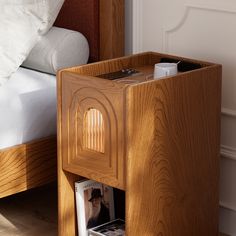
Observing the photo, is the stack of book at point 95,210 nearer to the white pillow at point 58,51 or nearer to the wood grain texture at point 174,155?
the wood grain texture at point 174,155

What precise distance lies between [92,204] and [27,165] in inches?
10.5

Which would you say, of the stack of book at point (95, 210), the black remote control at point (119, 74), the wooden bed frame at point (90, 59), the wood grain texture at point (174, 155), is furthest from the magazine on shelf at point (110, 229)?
the black remote control at point (119, 74)

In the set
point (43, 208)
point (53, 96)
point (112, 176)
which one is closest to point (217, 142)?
point (112, 176)

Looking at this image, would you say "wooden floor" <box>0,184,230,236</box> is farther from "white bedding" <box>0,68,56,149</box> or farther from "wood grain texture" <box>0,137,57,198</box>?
"white bedding" <box>0,68,56,149</box>

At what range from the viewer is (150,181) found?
217 centimetres

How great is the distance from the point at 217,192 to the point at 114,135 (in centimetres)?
49

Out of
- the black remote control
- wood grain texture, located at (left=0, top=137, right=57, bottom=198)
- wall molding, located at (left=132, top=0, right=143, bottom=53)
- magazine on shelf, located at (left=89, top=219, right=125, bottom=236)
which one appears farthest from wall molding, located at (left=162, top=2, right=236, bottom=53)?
magazine on shelf, located at (left=89, top=219, right=125, bottom=236)

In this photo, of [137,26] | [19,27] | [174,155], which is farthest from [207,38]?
[19,27]

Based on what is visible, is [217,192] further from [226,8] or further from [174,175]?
[226,8]

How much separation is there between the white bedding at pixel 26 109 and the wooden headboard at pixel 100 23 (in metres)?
0.24

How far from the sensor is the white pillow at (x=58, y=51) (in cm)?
262

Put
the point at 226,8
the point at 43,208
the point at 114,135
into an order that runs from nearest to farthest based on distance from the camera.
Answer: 1. the point at 114,135
2. the point at 226,8
3. the point at 43,208

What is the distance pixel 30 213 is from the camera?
2.71m

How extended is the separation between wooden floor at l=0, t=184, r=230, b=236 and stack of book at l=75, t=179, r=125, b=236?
0.21 metres
